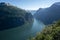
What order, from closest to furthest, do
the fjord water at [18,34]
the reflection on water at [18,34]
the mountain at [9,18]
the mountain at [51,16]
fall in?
the fjord water at [18,34]
the reflection on water at [18,34]
the mountain at [9,18]
the mountain at [51,16]

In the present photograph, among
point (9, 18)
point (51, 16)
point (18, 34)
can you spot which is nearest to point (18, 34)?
point (18, 34)

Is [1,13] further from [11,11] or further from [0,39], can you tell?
[0,39]

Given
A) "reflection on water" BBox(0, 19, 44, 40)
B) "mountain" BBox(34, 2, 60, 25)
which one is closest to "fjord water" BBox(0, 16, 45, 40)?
"reflection on water" BBox(0, 19, 44, 40)

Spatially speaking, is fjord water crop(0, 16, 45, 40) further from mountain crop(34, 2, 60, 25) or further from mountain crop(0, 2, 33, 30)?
mountain crop(34, 2, 60, 25)

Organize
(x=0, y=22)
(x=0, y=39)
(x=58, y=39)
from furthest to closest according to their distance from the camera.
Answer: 1. (x=0, y=22)
2. (x=0, y=39)
3. (x=58, y=39)

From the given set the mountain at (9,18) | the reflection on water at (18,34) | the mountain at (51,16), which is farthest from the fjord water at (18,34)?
the mountain at (51,16)

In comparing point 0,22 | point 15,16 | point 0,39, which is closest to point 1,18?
point 0,22

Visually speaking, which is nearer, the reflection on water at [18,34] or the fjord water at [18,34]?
the fjord water at [18,34]

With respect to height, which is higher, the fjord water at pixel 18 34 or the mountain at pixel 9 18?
the mountain at pixel 9 18

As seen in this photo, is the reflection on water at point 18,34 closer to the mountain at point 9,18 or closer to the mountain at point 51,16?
the mountain at point 9,18

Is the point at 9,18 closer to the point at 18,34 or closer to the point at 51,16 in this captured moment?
the point at 51,16

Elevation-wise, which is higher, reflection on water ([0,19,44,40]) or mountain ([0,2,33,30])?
mountain ([0,2,33,30])
